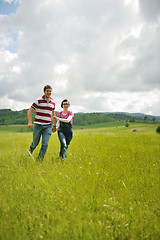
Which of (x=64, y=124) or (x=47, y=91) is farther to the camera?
(x=64, y=124)

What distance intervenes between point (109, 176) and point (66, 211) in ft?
5.75

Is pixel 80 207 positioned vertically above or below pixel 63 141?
below

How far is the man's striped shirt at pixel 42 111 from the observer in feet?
17.8

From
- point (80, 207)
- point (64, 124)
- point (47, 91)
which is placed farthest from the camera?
point (64, 124)

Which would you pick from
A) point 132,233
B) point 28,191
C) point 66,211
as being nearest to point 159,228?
point 132,233

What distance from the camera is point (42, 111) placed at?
18.0 feet

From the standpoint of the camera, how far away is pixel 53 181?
362 centimetres

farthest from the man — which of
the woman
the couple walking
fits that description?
the woman

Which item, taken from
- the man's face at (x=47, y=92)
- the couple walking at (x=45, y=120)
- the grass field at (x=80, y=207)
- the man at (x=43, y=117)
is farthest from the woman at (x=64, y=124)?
the grass field at (x=80, y=207)

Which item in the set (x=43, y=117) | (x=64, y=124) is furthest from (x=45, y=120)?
(x=64, y=124)

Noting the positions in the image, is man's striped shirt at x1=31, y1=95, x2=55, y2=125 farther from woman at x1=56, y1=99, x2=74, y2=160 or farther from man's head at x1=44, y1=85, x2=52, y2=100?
woman at x1=56, y1=99, x2=74, y2=160

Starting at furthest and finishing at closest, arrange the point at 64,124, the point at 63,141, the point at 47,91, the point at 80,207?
the point at 64,124, the point at 63,141, the point at 47,91, the point at 80,207

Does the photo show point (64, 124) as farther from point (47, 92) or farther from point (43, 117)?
point (47, 92)

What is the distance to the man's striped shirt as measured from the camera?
Result: 5.42 metres
